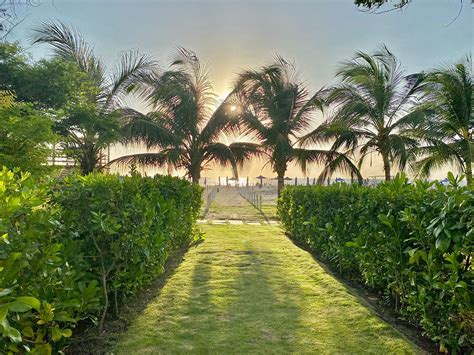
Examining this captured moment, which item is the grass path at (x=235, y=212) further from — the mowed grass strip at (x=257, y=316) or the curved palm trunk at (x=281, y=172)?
the mowed grass strip at (x=257, y=316)

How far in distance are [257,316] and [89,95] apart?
13097 mm

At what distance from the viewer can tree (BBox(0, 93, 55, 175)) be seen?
8.15 meters

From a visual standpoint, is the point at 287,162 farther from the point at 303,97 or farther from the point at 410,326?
the point at 410,326

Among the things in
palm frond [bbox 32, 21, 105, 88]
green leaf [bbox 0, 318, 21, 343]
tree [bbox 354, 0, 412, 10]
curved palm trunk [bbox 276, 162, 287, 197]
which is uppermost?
palm frond [bbox 32, 21, 105, 88]

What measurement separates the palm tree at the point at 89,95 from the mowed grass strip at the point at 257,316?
9.57 meters

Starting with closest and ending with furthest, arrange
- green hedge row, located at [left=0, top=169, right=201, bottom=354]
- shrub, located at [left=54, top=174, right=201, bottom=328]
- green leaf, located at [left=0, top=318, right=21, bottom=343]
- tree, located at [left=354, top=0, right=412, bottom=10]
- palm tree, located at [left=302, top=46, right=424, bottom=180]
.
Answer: green leaf, located at [left=0, top=318, right=21, bottom=343] < green hedge row, located at [left=0, top=169, right=201, bottom=354] < shrub, located at [left=54, top=174, right=201, bottom=328] < tree, located at [left=354, top=0, right=412, bottom=10] < palm tree, located at [left=302, top=46, right=424, bottom=180]

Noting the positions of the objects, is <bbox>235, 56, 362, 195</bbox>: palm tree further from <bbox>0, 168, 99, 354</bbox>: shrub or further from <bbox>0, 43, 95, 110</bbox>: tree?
<bbox>0, 168, 99, 354</bbox>: shrub

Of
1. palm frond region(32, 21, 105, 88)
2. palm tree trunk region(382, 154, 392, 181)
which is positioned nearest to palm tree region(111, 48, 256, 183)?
palm frond region(32, 21, 105, 88)

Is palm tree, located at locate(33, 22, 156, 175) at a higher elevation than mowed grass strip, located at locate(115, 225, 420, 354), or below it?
higher

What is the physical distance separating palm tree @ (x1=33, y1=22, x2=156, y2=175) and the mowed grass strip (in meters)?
9.57

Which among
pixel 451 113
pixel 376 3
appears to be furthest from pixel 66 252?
pixel 451 113

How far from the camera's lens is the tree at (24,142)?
8148 millimetres

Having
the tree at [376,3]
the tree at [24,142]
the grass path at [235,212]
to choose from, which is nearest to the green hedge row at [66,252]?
the tree at [376,3]

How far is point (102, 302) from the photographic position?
3021mm
